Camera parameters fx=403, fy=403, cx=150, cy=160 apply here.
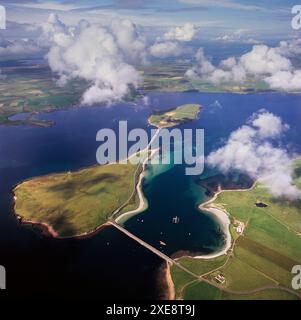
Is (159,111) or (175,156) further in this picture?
(159,111)

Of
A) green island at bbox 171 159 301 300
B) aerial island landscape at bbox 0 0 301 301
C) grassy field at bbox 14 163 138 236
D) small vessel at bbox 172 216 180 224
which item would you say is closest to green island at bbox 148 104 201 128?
aerial island landscape at bbox 0 0 301 301

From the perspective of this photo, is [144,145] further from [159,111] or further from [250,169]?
[159,111]

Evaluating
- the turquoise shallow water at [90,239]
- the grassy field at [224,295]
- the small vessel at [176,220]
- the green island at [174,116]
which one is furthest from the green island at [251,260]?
the green island at [174,116]

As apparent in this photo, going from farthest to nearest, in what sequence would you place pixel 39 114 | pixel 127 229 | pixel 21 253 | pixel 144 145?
pixel 39 114, pixel 144 145, pixel 127 229, pixel 21 253

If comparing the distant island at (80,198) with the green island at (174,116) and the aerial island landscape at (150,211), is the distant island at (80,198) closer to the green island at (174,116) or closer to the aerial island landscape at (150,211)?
the aerial island landscape at (150,211)

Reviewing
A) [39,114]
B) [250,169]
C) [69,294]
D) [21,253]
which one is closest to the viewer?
[69,294]
